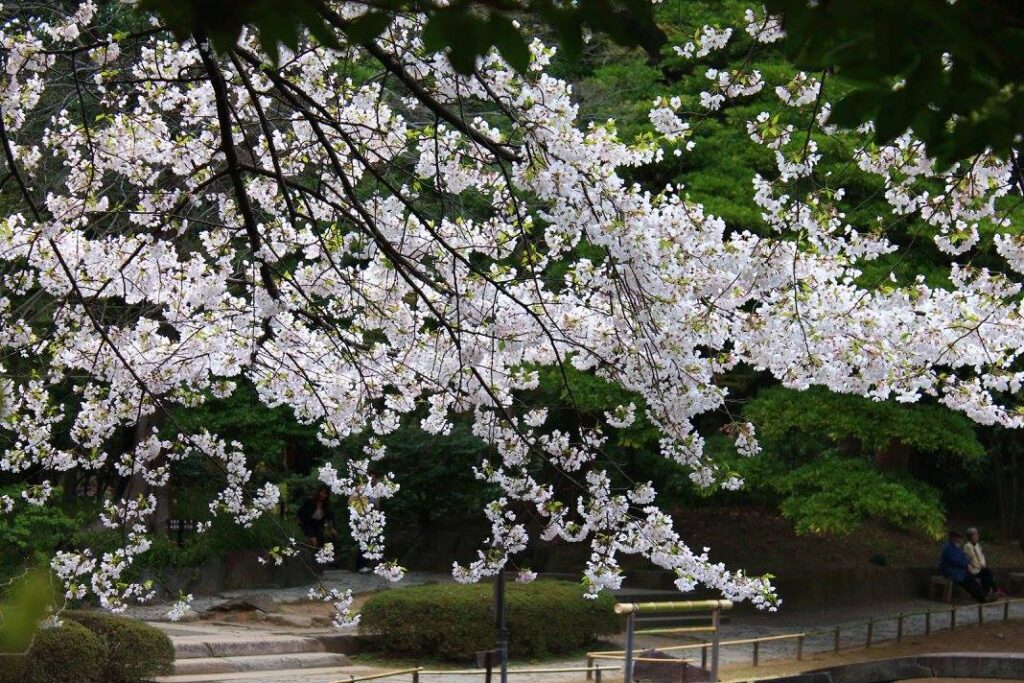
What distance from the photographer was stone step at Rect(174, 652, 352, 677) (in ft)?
40.4

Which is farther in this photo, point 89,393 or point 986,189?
point 89,393

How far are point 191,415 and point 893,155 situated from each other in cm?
1283

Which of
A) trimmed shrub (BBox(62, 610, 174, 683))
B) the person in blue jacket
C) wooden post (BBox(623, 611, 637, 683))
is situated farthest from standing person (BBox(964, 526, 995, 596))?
trimmed shrub (BBox(62, 610, 174, 683))

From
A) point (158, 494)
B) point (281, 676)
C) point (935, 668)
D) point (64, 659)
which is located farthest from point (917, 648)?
point (158, 494)

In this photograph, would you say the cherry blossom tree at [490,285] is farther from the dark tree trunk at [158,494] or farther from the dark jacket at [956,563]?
the dark jacket at [956,563]

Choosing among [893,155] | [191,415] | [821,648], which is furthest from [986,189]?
[191,415]

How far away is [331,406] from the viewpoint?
8.11 meters

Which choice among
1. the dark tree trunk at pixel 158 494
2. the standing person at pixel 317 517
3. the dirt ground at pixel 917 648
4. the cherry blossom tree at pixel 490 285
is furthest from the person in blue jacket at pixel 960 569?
the dark tree trunk at pixel 158 494

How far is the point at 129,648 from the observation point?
11.5 metres

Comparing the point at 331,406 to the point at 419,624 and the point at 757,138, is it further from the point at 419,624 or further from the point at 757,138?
the point at 419,624

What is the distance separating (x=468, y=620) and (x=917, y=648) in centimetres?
513

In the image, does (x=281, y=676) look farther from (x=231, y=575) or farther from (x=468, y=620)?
(x=231, y=575)

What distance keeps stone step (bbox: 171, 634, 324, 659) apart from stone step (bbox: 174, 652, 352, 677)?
0.09 metres

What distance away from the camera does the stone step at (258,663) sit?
12328mm
